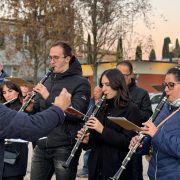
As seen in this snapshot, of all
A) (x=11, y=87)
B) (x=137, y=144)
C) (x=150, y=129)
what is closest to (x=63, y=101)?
(x=150, y=129)

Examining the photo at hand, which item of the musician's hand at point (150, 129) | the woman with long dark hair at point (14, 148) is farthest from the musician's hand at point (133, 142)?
the woman with long dark hair at point (14, 148)

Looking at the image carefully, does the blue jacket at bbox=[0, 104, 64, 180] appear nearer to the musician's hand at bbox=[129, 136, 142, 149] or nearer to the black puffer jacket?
the musician's hand at bbox=[129, 136, 142, 149]

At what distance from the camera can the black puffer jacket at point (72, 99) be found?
4367mm

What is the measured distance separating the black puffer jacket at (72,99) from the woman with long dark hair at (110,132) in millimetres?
176

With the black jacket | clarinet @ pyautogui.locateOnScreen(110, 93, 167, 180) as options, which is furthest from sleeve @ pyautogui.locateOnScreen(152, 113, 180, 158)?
the black jacket

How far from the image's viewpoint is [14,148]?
4.78 meters

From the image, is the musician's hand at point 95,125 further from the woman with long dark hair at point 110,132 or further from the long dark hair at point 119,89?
the long dark hair at point 119,89

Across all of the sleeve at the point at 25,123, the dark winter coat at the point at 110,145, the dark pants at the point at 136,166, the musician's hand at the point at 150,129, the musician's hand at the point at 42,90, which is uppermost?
the musician's hand at the point at 42,90

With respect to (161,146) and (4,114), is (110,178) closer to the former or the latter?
(161,146)

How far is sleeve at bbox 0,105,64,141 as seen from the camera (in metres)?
2.85

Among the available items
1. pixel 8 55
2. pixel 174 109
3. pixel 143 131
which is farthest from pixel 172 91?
pixel 8 55

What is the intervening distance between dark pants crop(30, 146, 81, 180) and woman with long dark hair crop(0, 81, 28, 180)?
29cm

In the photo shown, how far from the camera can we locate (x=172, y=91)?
3789 millimetres

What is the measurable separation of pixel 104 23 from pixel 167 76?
17.0 metres
